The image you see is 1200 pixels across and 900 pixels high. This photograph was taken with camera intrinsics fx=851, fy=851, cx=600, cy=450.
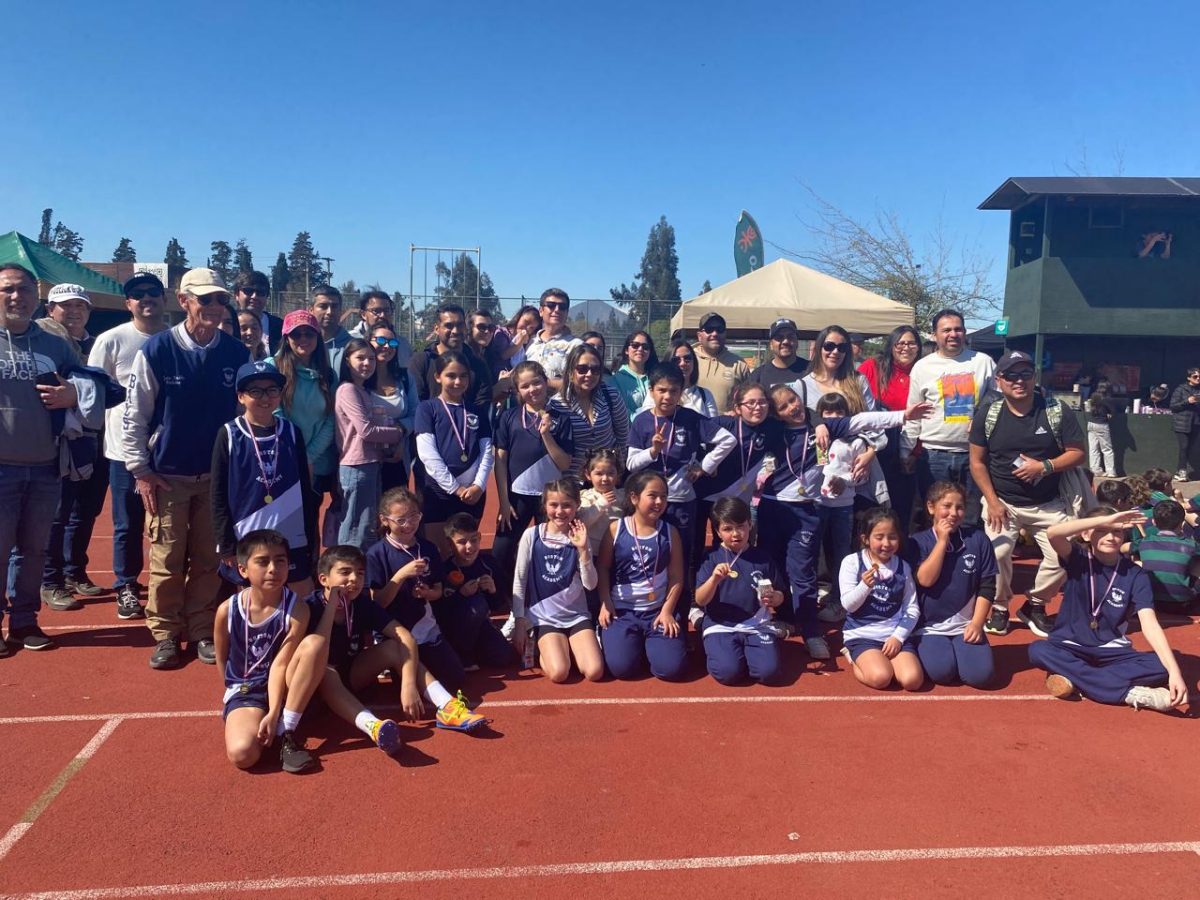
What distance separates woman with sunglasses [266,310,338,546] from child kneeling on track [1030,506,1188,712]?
448 centimetres

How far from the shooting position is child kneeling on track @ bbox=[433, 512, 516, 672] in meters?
5.04

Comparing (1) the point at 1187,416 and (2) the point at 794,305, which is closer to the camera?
(2) the point at 794,305

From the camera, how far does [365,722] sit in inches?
158

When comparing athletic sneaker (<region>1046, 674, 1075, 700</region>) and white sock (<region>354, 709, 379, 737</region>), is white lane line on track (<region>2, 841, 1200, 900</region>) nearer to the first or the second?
white sock (<region>354, 709, 379, 737</region>)

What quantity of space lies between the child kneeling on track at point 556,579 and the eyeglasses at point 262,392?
1.66m

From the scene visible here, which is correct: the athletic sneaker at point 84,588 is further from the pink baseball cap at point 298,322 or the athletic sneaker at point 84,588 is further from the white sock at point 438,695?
the white sock at point 438,695

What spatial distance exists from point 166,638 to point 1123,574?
5.59 m

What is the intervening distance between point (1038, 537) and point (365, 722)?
4573mm

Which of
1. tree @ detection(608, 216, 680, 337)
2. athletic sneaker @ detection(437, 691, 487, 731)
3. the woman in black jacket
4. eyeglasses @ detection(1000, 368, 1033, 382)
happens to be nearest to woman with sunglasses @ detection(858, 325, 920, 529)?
eyeglasses @ detection(1000, 368, 1033, 382)

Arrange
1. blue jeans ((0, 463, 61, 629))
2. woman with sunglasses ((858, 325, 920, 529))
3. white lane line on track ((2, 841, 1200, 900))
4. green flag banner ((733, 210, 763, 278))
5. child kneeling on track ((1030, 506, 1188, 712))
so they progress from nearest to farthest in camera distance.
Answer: white lane line on track ((2, 841, 1200, 900))
child kneeling on track ((1030, 506, 1188, 712))
blue jeans ((0, 463, 61, 629))
woman with sunglasses ((858, 325, 920, 529))
green flag banner ((733, 210, 763, 278))

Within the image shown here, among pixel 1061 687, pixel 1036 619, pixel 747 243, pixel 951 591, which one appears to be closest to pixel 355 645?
pixel 951 591

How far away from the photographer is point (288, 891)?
301cm

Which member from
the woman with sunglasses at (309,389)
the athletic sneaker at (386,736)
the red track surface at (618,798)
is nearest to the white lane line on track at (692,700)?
the red track surface at (618,798)

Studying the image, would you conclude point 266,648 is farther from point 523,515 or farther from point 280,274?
point 280,274
